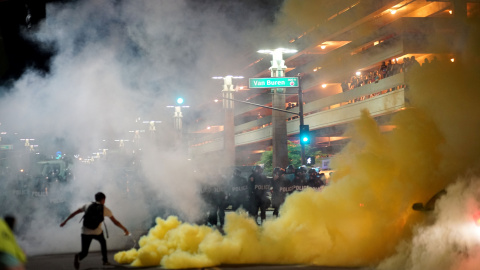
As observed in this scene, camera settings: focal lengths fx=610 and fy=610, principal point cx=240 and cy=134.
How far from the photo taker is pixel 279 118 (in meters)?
24.9

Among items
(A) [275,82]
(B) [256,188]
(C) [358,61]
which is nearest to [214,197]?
(B) [256,188]

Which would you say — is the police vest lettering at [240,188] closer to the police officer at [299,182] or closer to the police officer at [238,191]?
the police officer at [238,191]

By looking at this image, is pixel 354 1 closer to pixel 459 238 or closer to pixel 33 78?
pixel 33 78

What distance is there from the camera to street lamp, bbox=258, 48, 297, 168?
76.2ft

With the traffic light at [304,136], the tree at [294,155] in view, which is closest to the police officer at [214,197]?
the traffic light at [304,136]

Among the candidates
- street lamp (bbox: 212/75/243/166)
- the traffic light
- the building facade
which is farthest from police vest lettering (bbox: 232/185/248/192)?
street lamp (bbox: 212/75/243/166)

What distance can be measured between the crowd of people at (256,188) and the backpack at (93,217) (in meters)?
5.18

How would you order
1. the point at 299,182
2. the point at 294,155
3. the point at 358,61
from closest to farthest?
the point at 299,182 → the point at 358,61 → the point at 294,155

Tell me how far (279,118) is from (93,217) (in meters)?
15.3

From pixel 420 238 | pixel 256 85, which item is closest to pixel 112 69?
pixel 256 85

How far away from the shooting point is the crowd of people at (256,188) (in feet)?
51.5

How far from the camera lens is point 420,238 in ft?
29.1

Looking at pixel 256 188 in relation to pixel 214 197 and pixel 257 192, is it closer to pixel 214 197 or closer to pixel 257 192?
pixel 257 192

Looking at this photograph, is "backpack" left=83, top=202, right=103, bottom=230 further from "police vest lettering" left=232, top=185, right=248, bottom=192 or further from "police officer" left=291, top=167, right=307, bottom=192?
"police officer" left=291, top=167, right=307, bottom=192
